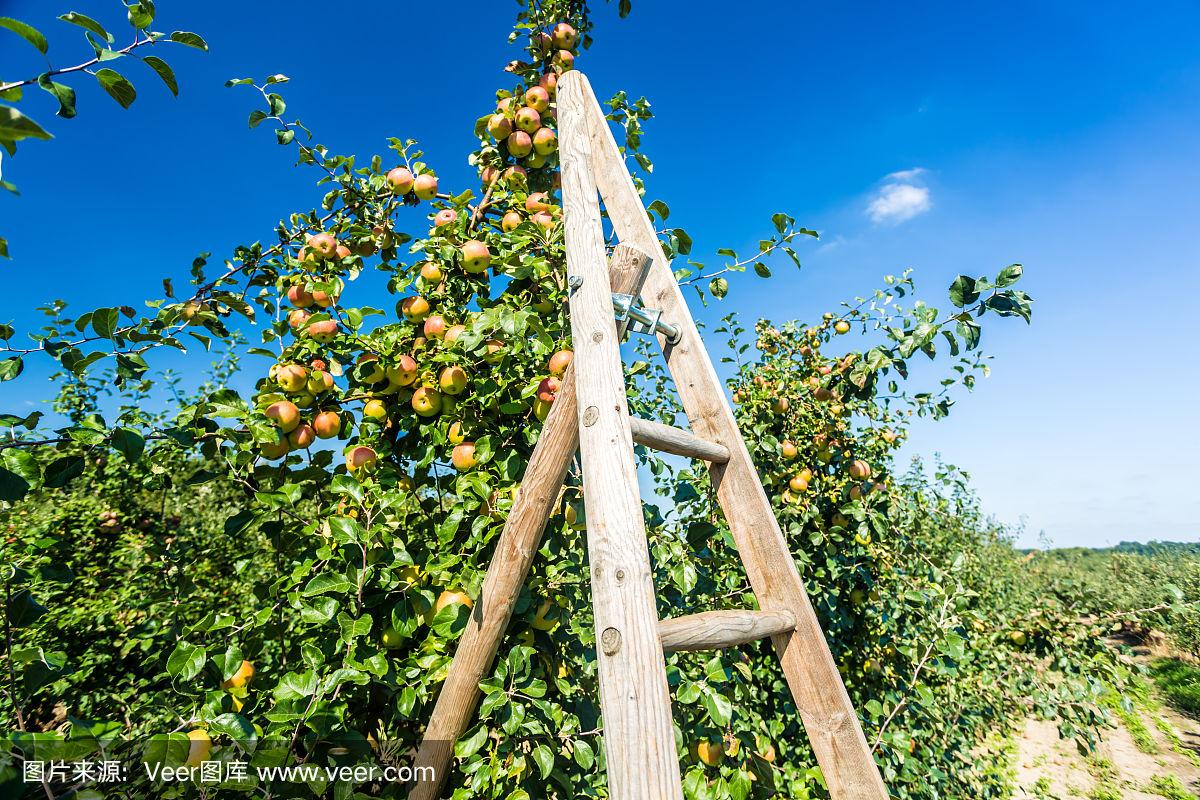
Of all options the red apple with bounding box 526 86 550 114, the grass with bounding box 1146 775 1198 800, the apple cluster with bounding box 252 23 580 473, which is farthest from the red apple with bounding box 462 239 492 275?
the grass with bounding box 1146 775 1198 800

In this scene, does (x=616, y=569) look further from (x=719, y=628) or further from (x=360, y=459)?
(x=360, y=459)

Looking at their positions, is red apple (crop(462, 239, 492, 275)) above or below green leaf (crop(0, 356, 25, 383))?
above

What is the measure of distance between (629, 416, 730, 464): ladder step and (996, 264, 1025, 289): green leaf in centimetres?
99

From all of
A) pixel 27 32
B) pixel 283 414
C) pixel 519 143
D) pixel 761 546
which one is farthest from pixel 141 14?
pixel 761 546

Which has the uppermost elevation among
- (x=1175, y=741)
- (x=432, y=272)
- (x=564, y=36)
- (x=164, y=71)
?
(x=564, y=36)

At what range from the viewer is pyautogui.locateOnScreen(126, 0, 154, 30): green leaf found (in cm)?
97

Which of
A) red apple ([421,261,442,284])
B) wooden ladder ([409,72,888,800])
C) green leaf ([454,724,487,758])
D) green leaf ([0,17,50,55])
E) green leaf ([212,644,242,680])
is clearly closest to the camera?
→ green leaf ([0,17,50,55])

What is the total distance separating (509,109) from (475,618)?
1909 mm

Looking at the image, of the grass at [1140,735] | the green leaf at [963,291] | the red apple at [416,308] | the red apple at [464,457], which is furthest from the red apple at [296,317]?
the grass at [1140,735]

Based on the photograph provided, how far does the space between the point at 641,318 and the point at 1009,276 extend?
42.8 inches

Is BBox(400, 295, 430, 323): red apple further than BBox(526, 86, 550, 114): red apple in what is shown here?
No

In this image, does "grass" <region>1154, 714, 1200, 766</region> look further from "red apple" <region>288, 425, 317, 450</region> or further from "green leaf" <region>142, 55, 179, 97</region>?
"green leaf" <region>142, 55, 179, 97</region>

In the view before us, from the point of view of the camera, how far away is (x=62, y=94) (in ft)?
2.95

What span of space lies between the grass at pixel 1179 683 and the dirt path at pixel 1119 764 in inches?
24.9
